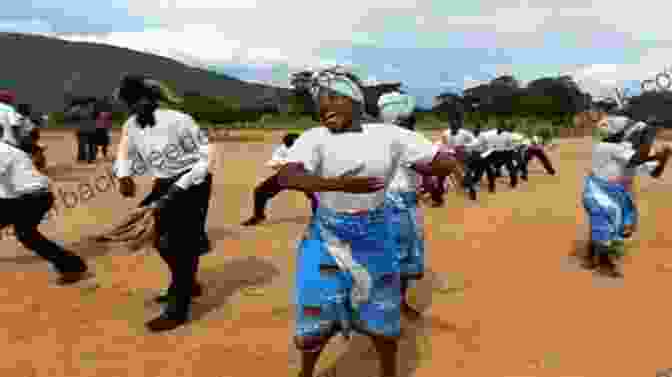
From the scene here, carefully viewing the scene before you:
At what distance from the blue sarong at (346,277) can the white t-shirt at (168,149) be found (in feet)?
4.83

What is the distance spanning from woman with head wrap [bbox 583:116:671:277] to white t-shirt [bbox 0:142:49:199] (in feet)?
15.8

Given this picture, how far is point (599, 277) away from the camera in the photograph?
518 centimetres

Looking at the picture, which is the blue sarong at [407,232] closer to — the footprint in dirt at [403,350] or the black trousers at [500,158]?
the footprint in dirt at [403,350]

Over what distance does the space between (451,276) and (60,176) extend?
34.9 ft

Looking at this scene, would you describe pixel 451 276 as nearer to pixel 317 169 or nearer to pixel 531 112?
pixel 317 169

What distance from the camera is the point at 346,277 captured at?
8.63 feet

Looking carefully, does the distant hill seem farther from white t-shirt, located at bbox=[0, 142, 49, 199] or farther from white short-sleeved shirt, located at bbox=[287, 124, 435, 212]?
white short-sleeved shirt, located at bbox=[287, 124, 435, 212]

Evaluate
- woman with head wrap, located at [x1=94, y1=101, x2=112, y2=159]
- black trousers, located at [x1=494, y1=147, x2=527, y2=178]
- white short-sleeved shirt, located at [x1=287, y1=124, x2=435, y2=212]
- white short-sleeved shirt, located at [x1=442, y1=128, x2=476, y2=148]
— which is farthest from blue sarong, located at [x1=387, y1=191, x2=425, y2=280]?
woman with head wrap, located at [x1=94, y1=101, x2=112, y2=159]

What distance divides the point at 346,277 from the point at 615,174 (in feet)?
11.1

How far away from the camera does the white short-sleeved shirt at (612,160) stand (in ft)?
15.4

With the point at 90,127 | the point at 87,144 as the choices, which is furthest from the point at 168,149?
the point at 87,144

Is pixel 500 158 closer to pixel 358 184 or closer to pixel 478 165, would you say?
pixel 478 165

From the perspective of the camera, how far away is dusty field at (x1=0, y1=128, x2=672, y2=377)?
137 inches

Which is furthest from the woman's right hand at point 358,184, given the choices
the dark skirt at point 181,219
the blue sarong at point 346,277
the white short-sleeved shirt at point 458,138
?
the white short-sleeved shirt at point 458,138
